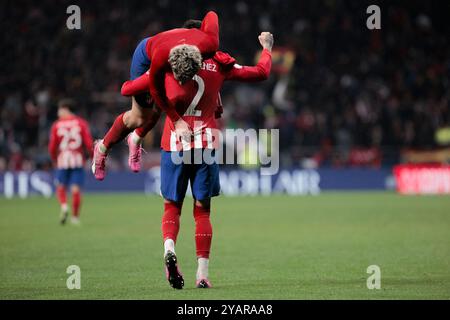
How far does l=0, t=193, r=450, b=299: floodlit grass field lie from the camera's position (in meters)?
8.65

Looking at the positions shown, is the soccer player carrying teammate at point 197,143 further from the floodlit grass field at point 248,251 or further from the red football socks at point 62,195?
the red football socks at point 62,195

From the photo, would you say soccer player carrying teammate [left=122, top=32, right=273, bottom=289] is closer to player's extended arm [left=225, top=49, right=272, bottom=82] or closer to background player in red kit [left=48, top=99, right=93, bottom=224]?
player's extended arm [left=225, top=49, right=272, bottom=82]

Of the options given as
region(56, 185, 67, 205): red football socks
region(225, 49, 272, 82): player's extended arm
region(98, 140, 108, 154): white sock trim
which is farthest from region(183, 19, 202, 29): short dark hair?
region(56, 185, 67, 205): red football socks

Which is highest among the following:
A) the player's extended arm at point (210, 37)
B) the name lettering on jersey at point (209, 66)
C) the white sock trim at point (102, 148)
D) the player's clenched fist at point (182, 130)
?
the player's extended arm at point (210, 37)

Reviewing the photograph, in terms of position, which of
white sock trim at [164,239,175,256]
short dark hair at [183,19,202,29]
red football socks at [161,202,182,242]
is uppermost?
short dark hair at [183,19,202,29]

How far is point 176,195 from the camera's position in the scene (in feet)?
29.2

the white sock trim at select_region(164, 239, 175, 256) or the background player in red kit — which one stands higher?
the background player in red kit

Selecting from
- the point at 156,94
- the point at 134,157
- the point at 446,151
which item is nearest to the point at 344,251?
the point at 134,157

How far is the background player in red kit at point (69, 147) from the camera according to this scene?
17.7 metres

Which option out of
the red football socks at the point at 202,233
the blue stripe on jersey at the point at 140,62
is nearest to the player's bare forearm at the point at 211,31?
the blue stripe on jersey at the point at 140,62

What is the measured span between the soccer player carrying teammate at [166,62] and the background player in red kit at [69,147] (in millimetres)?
8282

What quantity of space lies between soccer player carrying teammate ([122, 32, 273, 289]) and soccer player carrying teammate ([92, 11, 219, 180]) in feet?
0.52

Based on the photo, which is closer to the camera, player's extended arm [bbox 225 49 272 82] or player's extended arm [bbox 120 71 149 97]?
player's extended arm [bbox 120 71 149 97]

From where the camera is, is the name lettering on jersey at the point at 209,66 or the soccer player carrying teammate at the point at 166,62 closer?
the soccer player carrying teammate at the point at 166,62
